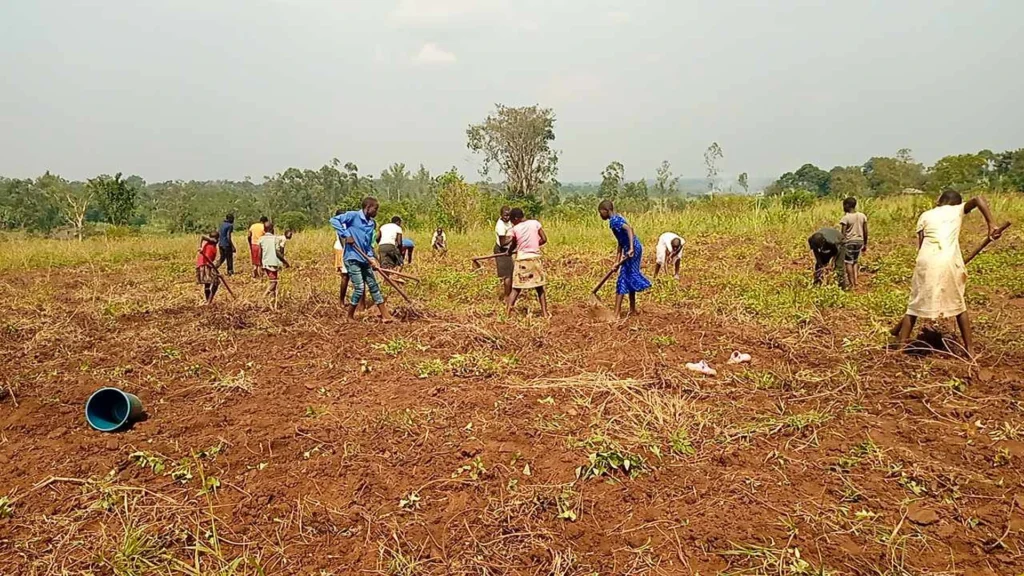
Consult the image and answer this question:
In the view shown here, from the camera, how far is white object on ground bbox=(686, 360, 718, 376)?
192 inches

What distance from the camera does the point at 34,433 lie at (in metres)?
4.11

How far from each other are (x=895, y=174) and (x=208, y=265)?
2981 centimetres

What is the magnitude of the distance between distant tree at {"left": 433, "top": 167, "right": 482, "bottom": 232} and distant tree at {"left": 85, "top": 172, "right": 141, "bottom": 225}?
14090 mm

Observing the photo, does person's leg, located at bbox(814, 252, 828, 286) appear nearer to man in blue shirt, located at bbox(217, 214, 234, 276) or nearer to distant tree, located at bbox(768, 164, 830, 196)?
man in blue shirt, located at bbox(217, 214, 234, 276)

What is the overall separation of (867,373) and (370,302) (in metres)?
5.87

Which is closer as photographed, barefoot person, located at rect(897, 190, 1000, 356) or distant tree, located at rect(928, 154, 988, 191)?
barefoot person, located at rect(897, 190, 1000, 356)

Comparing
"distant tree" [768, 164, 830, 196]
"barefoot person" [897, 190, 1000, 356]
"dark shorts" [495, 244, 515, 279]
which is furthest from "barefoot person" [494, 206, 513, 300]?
"distant tree" [768, 164, 830, 196]

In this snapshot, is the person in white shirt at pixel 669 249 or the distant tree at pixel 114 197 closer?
the person in white shirt at pixel 669 249

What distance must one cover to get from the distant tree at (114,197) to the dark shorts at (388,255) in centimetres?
2104

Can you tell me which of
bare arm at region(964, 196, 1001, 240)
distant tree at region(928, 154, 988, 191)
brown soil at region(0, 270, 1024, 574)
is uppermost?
distant tree at region(928, 154, 988, 191)

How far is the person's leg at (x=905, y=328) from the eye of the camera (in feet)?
17.0

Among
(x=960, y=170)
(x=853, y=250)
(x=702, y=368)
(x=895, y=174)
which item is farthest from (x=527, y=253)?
(x=895, y=174)

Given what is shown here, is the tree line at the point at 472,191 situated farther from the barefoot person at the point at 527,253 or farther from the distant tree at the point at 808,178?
the barefoot person at the point at 527,253

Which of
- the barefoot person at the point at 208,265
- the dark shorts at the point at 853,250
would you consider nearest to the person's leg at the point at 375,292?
the barefoot person at the point at 208,265
